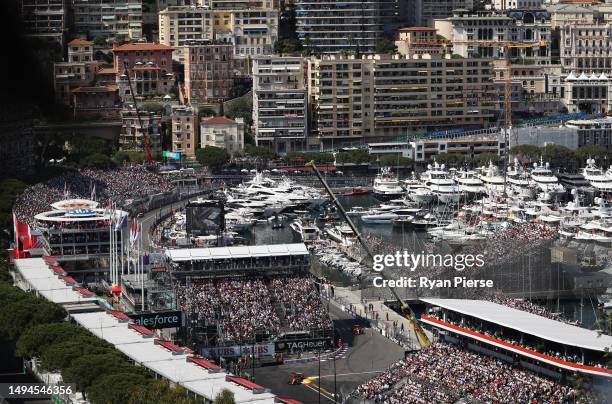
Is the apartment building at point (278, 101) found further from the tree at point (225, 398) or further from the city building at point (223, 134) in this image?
the tree at point (225, 398)

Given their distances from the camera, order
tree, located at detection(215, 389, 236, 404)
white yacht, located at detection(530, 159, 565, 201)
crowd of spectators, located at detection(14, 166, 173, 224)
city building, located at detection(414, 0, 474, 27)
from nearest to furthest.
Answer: tree, located at detection(215, 389, 236, 404) < crowd of spectators, located at detection(14, 166, 173, 224) < white yacht, located at detection(530, 159, 565, 201) < city building, located at detection(414, 0, 474, 27)

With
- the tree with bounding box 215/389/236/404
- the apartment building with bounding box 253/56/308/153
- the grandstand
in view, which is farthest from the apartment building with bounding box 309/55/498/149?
the tree with bounding box 215/389/236/404

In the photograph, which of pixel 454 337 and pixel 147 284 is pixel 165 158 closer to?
pixel 147 284

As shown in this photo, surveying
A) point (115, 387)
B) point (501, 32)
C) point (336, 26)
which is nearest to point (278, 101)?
point (336, 26)

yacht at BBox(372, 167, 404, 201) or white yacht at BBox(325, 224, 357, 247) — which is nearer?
white yacht at BBox(325, 224, 357, 247)

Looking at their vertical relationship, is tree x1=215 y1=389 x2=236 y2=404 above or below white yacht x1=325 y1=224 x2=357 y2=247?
above

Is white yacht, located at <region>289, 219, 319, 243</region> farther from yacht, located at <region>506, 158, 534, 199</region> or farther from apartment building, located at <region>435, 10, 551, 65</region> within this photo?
apartment building, located at <region>435, 10, 551, 65</region>
